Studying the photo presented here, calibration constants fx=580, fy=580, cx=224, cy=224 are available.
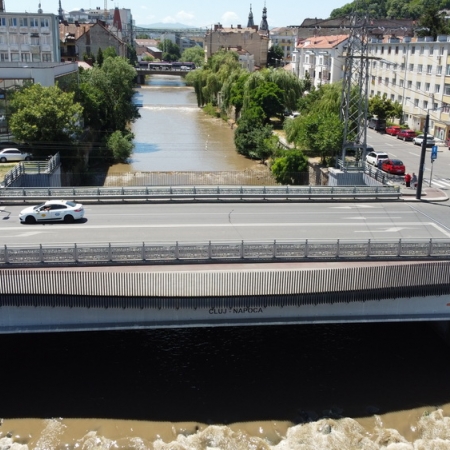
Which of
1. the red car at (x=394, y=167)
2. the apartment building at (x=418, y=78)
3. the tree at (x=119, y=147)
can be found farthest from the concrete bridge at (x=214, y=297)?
the apartment building at (x=418, y=78)

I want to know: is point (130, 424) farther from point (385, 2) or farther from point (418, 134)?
point (385, 2)

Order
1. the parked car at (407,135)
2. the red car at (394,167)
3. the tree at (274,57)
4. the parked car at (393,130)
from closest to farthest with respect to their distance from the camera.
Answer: the red car at (394,167)
the parked car at (407,135)
the parked car at (393,130)
the tree at (274,57)

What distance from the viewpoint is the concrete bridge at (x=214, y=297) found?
68.0ft

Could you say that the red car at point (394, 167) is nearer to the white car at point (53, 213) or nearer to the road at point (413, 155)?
the road at point (413, 155)

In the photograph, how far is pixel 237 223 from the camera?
1209 inches

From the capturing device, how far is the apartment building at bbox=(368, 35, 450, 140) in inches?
2621

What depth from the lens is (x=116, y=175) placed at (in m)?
55.8

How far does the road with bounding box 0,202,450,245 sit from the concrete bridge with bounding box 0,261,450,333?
6.45 metres

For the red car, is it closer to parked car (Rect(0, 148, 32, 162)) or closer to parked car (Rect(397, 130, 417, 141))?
parked car (Rect(397, 130, 417, 141))

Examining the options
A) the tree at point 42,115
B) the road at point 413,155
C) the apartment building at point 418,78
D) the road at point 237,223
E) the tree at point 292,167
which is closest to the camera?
the road at point 237,223

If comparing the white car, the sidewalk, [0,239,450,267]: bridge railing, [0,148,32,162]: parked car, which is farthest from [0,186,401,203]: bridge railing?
[0,148,32,162]: parked car

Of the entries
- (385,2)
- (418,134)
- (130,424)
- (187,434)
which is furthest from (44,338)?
(385,2)

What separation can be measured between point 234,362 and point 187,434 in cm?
462

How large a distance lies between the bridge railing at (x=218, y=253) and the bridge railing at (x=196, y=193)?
10009mm
